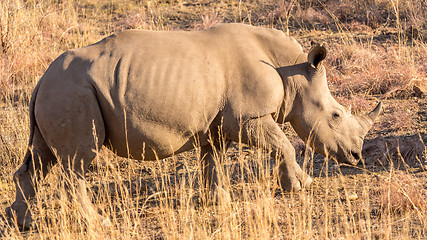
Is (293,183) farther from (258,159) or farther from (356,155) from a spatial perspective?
(258,159)

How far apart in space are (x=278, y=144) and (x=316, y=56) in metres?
0.92

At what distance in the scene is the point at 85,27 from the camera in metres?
12.2

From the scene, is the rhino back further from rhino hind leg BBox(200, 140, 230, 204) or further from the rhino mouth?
the rhino mouth

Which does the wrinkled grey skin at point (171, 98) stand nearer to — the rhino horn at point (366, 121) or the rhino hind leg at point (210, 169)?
the rhino hind leg at point (210, 169)

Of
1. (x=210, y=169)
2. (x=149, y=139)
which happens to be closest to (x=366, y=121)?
(x=210, y=169)

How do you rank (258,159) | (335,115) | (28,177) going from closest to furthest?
1. (258,159)
2. (28,177)
3. (335,115)

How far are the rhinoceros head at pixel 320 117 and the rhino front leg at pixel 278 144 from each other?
0.26 meters

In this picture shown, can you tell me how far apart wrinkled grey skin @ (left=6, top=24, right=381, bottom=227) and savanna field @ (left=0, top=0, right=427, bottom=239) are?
0.78 feet

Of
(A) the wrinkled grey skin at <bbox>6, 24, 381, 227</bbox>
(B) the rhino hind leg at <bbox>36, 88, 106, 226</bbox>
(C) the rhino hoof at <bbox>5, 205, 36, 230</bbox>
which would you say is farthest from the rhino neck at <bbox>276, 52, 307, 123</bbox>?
(C) the rhino hoof at <bbox>5, 205, 36, 230</bbox>

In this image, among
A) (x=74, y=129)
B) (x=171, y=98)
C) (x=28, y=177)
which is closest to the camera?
(x=74, y=129)

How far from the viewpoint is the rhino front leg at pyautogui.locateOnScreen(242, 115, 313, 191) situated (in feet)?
19.5

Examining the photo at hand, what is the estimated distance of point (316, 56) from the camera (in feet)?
20.2

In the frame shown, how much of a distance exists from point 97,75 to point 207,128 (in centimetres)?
110

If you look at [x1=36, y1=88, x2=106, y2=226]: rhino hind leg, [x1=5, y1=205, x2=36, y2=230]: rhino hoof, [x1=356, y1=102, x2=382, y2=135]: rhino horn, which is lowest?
[x1=5, y1=205, x2=36, y2=230]: rhino hoof
